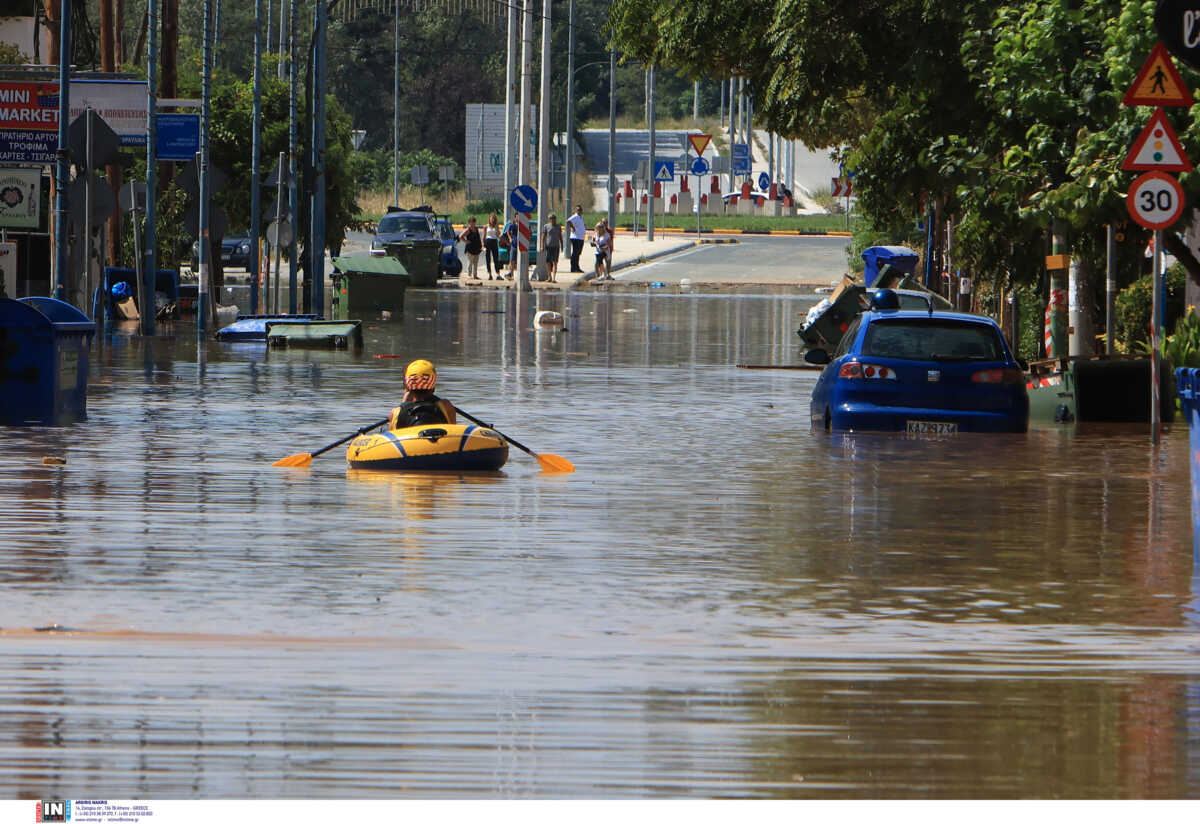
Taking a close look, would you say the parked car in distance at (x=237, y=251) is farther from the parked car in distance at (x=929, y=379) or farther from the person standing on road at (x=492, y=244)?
the parked car in distance at (x=929, y=379)

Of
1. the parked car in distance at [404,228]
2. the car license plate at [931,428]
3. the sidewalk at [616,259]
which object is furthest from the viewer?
the parked car in distance at [404,228]

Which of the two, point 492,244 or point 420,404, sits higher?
point 492,244

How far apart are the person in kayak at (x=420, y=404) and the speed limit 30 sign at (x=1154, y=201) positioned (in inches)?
227

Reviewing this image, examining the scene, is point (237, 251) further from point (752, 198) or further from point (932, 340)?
point (932, 340)

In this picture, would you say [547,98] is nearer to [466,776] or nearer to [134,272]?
[134,272]

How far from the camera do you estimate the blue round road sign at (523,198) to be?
53.8m

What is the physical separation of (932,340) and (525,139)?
35824mm

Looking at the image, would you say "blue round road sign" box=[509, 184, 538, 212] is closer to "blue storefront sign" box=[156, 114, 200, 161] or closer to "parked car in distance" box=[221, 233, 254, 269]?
"blue storefront sign" box=[156, 114, 200, 161]

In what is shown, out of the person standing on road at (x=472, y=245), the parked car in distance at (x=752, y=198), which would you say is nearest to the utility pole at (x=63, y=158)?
the person standing on road at (x=472, y=245)

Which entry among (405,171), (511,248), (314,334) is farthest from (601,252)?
(405,171)

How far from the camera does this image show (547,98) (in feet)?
187

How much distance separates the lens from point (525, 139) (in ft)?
182

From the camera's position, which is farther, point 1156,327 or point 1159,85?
point 1156,327

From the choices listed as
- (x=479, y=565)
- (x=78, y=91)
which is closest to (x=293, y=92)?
(x=78, y=91)
